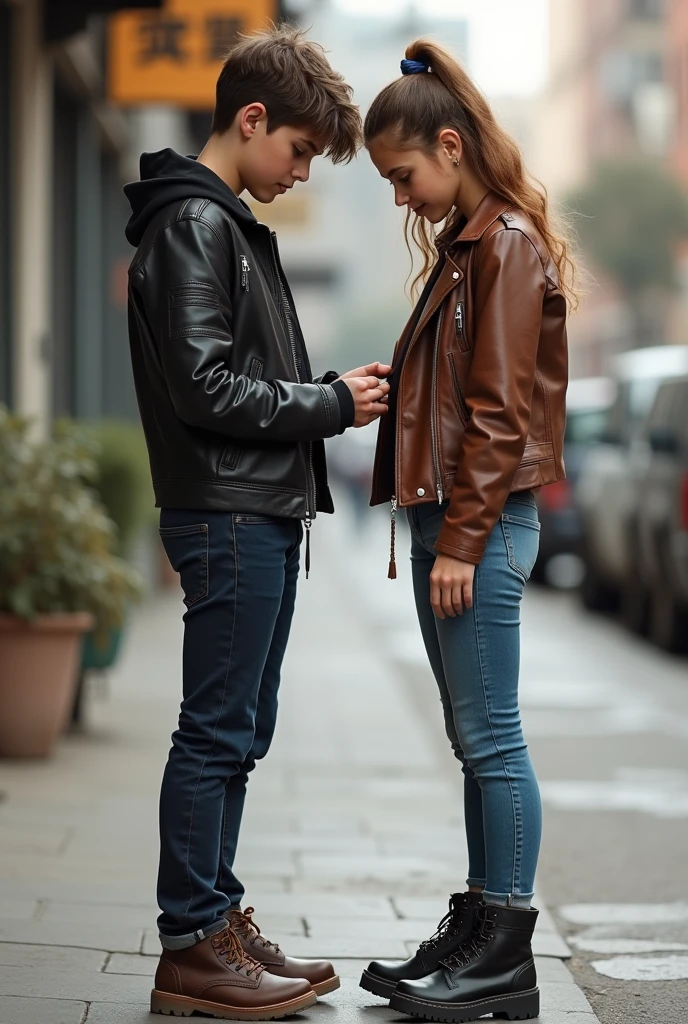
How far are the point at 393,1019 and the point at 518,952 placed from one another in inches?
12.0

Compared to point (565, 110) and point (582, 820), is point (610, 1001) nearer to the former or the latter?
point (582, 820)

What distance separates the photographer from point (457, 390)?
3.58 metres

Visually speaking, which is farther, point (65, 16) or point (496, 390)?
point (65, 16)

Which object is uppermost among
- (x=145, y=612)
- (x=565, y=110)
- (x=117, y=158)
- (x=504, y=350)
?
(x=565, y=110)

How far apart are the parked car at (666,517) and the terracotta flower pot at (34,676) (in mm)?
5053

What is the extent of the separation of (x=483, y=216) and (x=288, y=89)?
49 centimetres

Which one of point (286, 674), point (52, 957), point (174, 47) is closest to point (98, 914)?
point (52, 957)

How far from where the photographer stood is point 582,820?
20.9ft

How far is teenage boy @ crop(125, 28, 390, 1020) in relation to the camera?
11.3 ft

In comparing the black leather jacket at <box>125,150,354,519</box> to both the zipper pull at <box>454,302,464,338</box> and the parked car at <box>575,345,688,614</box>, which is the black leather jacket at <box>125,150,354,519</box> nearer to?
the zipper pull at <box>454,302,464,338</box>

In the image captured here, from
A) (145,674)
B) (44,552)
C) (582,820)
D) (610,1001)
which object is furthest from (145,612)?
(610,1001)

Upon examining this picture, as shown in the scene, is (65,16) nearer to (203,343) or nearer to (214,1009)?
(203,343)

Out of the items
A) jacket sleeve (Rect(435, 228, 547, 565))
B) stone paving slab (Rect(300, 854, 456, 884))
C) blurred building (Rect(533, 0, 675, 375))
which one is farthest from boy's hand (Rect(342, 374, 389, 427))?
blurred building (Rect(533, 0, 675, 375))

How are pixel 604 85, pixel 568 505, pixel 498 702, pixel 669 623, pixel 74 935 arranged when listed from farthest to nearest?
pixel 604 85 < pixel 568 505 < pixel 669 623 < pixel 74 935 < pixel 498 702
